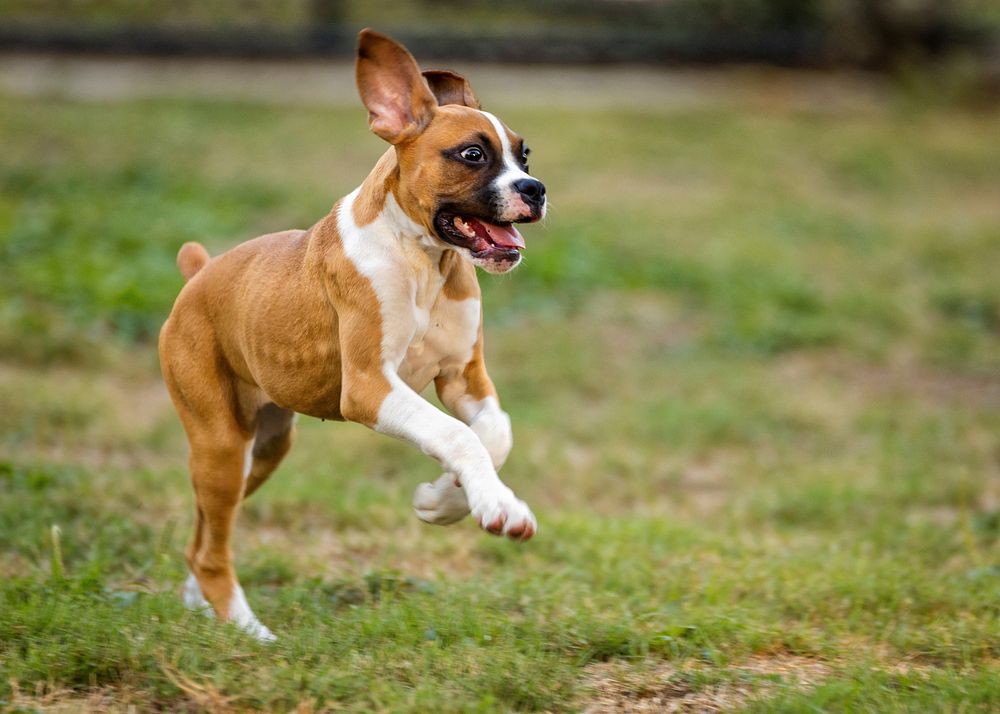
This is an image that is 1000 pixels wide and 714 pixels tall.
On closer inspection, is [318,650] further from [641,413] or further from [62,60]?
[62,60]

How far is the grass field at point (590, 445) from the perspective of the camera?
425 cm

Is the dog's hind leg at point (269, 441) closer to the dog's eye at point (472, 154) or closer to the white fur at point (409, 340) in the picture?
the white fur at point (409, 340)

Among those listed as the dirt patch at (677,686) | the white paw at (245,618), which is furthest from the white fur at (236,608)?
the dirt patch at (677,686)

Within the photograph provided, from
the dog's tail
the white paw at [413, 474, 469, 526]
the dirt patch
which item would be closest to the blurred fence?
the dog's tail

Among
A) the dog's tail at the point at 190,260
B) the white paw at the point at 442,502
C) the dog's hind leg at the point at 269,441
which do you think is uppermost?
the dog's tail at the point at 190,260

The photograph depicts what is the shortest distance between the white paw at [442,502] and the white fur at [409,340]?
18 cm

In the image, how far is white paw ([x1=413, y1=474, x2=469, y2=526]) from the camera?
429 cm

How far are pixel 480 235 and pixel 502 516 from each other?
1.00 m

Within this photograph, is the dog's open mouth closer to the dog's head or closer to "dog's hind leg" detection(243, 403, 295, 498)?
the dog's head

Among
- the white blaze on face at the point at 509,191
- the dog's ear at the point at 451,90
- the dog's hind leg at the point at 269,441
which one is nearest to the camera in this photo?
the white blaze on face at the point at 509,191

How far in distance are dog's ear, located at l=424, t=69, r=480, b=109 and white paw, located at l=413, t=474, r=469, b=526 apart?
1425mm

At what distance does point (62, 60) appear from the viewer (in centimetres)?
1638

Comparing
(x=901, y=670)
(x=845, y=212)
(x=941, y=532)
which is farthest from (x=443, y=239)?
(x=845, y=212)

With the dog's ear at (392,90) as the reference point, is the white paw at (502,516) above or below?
below
